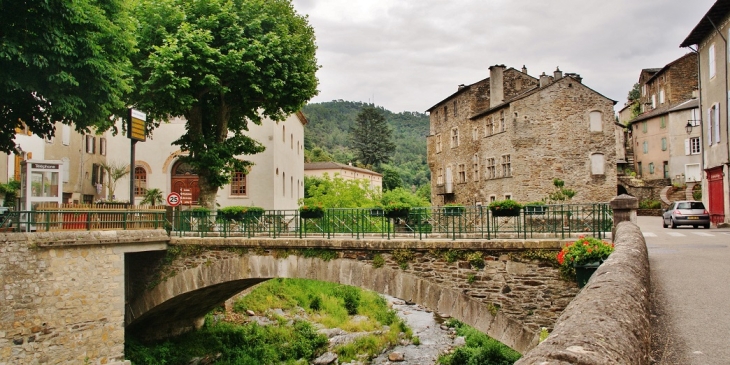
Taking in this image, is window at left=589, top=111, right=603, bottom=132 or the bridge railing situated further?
window at left=589, top=111, right=603, bottom=132

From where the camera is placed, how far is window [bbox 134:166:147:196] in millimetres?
29234

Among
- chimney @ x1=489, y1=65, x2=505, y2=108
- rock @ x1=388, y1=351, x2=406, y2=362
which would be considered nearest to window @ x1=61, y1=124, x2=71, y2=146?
rock @ x1=388, y1=351, x2=406, y2=362

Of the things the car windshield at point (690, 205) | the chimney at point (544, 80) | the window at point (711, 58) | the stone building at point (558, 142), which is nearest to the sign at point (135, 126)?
the car windshield at point (690, 205)

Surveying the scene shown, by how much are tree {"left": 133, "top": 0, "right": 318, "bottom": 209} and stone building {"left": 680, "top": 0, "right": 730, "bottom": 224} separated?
54.1 feet

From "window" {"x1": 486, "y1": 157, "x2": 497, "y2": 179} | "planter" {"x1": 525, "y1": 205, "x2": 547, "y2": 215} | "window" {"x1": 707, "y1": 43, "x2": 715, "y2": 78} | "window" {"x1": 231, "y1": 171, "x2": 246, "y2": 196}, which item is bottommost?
"planter" {"x1": 525, "y1": 205, "x2": 547, "y2": 215}

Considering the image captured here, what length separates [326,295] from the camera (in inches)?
1097

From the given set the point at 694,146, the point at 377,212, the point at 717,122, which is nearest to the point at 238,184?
the point at 377,212

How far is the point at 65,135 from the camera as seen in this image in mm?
28703

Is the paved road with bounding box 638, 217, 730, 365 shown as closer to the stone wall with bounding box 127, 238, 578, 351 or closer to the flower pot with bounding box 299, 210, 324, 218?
the stone wall with bounding box 127, 238, 578, 351

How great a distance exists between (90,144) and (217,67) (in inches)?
553

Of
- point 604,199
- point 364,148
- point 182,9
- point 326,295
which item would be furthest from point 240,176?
point 364,148

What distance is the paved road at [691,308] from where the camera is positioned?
4.47 metres

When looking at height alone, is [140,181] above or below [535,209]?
above

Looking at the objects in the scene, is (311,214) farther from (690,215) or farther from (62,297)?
(690,215)
